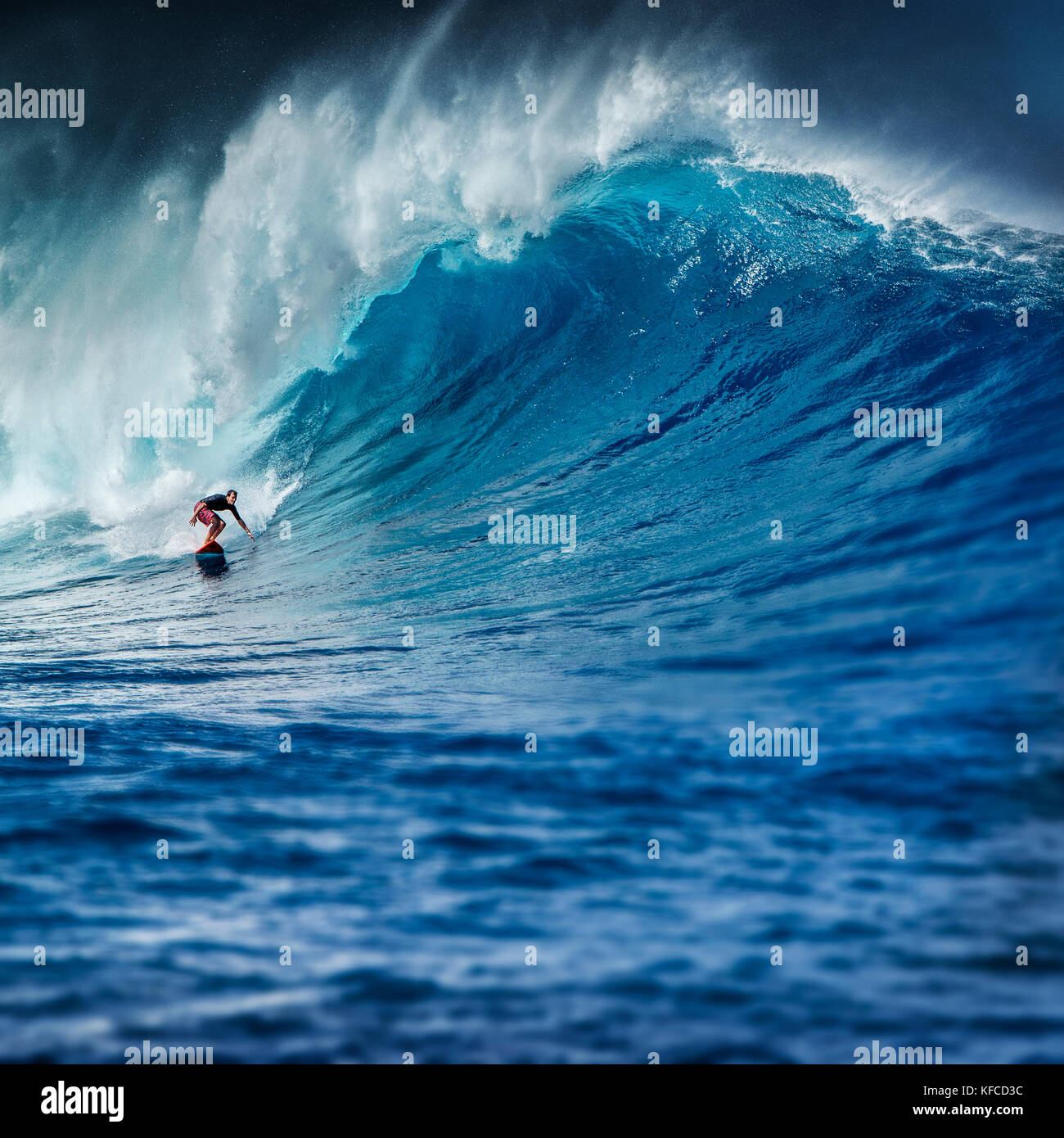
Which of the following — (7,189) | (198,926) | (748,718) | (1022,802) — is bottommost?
(198,926)

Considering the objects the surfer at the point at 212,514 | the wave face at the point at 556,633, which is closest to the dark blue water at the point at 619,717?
the wave face at the point at 556,633

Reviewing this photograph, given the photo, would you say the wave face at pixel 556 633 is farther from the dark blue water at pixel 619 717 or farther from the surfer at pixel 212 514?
the surfer at pixel 212 514

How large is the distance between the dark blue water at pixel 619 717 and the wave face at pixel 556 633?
0.02 m

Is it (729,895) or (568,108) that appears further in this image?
(568,108)

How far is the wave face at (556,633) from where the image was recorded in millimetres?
2500

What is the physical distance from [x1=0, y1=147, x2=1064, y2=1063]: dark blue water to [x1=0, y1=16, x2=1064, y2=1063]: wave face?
0.02 metres

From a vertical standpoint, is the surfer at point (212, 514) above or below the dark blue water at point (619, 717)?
above

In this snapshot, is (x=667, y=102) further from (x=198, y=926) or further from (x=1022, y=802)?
(x=198, y=926)

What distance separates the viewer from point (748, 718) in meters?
3.83

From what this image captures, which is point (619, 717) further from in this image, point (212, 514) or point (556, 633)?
point (212, 514)

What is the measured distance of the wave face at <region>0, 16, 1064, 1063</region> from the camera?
2.50 meters

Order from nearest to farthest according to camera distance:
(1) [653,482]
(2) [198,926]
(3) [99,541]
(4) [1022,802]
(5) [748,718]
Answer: (2) [198,926] < (4) [1022,802] < (5) [748,718] < (1) [653,482] < (3) [99,541]
